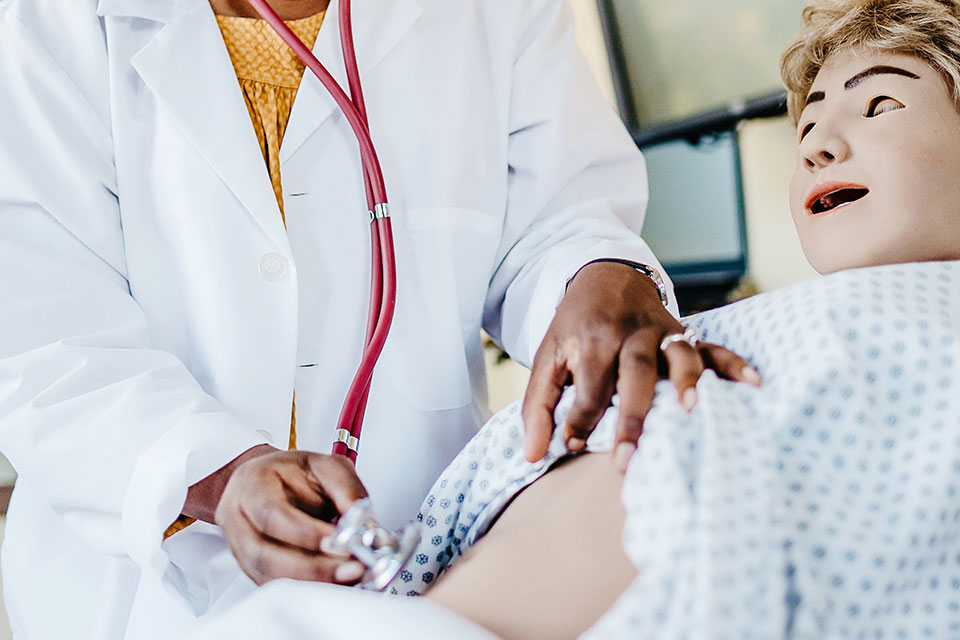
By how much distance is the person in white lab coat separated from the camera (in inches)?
27.8

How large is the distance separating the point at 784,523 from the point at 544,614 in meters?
0.17

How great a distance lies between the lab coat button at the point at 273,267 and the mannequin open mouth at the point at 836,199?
51 centimetres

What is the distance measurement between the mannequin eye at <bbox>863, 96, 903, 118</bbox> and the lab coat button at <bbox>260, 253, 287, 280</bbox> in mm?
564

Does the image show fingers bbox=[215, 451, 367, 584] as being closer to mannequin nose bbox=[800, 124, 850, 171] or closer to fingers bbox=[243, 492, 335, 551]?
fingers bbox=[243, 492, 335, 551]

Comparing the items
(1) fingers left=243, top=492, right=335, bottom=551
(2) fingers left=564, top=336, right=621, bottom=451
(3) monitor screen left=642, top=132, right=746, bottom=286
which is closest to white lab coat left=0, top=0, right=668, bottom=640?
(1) fingers left=243, top=492, right=335, bottom=551

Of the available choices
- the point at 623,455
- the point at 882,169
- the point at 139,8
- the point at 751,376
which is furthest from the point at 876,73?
the point at 139,8

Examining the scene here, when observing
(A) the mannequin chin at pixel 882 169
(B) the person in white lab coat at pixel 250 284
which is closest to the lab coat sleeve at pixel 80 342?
(B) the person in white lab coat at pixel 250 284

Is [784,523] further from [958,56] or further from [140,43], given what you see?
[140,43]

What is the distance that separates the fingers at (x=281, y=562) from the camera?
1.94ft

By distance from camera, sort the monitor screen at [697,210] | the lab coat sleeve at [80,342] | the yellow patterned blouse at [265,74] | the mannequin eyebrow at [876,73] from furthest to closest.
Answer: the monitor screen at [697,210], the yellow patterned blouse at [265,74], the mannequin eyebrow at [876,73], the lab coat sleeve at [80,342]

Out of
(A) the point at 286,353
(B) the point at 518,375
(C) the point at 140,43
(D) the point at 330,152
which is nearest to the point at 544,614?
(A) the point at 286,353

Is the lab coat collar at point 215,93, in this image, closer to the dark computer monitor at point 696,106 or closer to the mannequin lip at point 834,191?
the mannequin lip at point 834,191

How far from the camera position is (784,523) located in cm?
53

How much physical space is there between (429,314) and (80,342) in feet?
1.12
